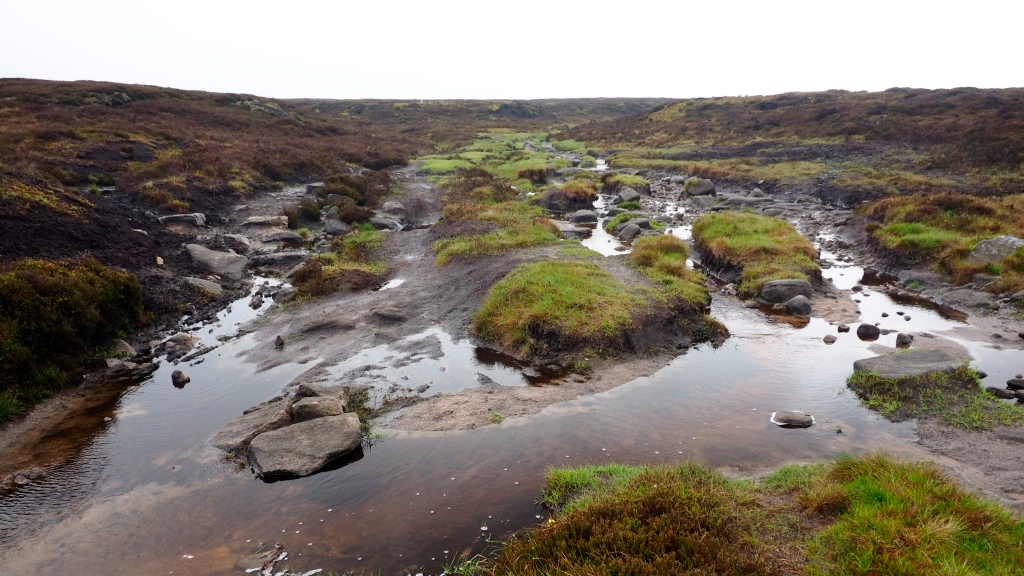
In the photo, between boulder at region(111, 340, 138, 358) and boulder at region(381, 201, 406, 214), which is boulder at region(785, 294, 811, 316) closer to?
boulder at region(111, 340, 138, 358)

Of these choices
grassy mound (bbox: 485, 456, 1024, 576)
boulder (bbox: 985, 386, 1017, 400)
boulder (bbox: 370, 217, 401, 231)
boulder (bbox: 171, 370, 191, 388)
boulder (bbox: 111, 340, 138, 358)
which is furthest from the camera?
boulder (bbox: 370, 217, 401, 231)

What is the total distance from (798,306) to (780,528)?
1190cm

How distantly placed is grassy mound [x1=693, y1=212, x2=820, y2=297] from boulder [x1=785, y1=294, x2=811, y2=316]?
1575mm

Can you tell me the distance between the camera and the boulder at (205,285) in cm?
1906

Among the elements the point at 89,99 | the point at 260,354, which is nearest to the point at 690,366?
the point at 260,354

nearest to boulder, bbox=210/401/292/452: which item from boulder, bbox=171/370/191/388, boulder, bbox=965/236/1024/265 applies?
boulder, bbox=171/370/191/388

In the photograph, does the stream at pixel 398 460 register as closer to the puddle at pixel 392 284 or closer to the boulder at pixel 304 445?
the boulder at pixel 304 445

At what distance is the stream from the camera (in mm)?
7566

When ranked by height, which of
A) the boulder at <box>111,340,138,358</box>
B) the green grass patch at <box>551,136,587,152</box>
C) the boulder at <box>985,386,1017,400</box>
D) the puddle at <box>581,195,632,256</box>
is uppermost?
the green grass patch at <box>551,136,587,152</box>

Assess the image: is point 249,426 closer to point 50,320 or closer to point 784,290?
point 50,320

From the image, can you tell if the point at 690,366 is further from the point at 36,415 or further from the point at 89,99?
the point at 89,99

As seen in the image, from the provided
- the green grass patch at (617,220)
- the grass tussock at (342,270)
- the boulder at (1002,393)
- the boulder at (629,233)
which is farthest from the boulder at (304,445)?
the green grass patch at (617,220)

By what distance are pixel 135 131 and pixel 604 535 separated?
1896 inches

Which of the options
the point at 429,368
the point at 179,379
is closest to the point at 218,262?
the point at 179,379
